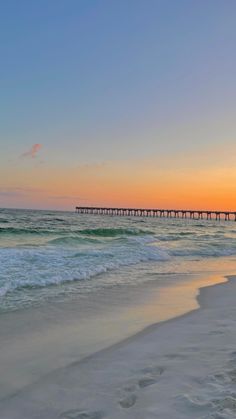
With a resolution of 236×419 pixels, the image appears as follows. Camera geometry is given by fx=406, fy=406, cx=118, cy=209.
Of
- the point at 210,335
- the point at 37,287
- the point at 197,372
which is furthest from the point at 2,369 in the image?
the point at 37,287

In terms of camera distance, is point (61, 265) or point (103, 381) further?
point (61, 265)

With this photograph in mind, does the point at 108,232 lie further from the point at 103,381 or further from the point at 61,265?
the point at 103,381

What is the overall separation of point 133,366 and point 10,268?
747 centimetres

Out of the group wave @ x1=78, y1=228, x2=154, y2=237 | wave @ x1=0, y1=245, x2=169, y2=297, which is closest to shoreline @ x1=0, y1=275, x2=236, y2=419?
wave @ x1=0, y1=245, x2=169, y2=297

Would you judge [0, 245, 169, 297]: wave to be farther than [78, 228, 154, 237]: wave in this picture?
No

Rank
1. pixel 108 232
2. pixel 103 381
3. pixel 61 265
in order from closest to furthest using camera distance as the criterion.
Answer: pixel 103 381, pixel 61 265, pixel 108 232

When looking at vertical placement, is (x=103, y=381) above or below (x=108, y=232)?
above

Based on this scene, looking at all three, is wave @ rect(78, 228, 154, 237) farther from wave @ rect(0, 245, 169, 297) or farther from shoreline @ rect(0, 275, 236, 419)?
shoreline @ rect(0, 275, 236, 419)

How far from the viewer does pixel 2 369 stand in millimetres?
4125

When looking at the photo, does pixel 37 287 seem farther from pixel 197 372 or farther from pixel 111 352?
pixel 197 372

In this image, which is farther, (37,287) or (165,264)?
(165,264)

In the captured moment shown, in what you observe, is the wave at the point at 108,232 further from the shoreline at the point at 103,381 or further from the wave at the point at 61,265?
the shoreline at the point at 103,381

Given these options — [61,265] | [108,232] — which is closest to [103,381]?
[61,265]

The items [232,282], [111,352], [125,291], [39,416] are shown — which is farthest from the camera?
[232,282]
